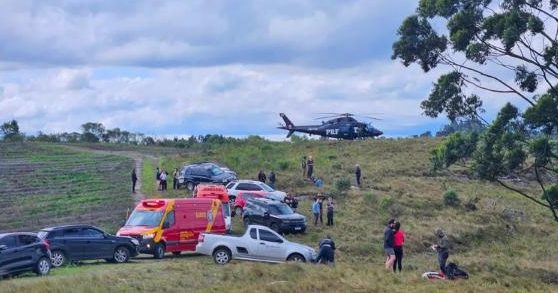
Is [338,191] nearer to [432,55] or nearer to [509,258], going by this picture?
[509,258]

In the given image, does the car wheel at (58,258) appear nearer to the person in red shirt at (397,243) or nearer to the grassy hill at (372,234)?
the grassy hill at (372,234)

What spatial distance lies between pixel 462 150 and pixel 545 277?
536cm

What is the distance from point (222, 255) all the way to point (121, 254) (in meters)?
3.44

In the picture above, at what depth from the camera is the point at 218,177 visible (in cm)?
5606

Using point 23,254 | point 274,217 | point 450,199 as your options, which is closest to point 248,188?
point 274,217

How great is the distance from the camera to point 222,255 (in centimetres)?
3434

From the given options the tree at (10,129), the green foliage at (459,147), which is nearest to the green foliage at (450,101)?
the green foliage at (459,147)

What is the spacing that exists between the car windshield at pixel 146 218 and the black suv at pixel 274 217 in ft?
25.3

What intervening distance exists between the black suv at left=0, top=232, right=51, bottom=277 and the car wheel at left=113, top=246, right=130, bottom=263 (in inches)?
160

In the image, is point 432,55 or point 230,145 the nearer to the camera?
point 432,55

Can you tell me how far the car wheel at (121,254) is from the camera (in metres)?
34.2

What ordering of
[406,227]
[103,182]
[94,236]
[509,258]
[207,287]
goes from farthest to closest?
[103,182] → [406,227] → [509,258] → [94,236] → [207,287]

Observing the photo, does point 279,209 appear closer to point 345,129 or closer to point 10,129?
point 345,129

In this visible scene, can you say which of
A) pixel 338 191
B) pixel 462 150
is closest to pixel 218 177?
pixel 338 191
